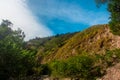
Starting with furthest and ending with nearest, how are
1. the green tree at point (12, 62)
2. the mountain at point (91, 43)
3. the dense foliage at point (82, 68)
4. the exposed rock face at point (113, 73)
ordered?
the mountain at point (91, 43)
the green tree at point (12, 62)
the dense foliage at point (82, 68)
the exposed rock face at point (113, 73)

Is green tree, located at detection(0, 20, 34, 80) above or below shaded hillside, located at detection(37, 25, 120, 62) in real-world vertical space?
below

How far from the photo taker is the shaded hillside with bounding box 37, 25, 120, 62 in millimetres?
43206

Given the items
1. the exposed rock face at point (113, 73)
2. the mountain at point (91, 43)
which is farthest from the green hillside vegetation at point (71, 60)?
the exposed rock face at point (113, 73)

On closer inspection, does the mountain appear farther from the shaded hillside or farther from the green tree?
the green tree

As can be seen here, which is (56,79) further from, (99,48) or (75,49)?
(75,49)

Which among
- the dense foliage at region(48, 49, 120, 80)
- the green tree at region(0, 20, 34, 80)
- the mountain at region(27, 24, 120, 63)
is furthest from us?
the mountain at region(27, 24, 120, 63)

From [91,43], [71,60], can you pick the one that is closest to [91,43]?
[91,43]

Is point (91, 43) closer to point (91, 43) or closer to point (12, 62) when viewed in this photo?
point (91, 43)

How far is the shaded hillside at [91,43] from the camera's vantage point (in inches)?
1701

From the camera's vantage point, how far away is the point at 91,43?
46781mm

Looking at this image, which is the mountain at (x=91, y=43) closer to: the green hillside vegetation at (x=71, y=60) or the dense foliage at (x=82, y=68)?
the green hillside vegetation at (x=71, y=60)

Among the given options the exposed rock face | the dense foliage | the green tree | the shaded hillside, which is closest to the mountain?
the shaded hillside

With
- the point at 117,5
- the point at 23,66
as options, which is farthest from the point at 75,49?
the point at 117,5

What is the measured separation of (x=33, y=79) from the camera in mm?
31203
